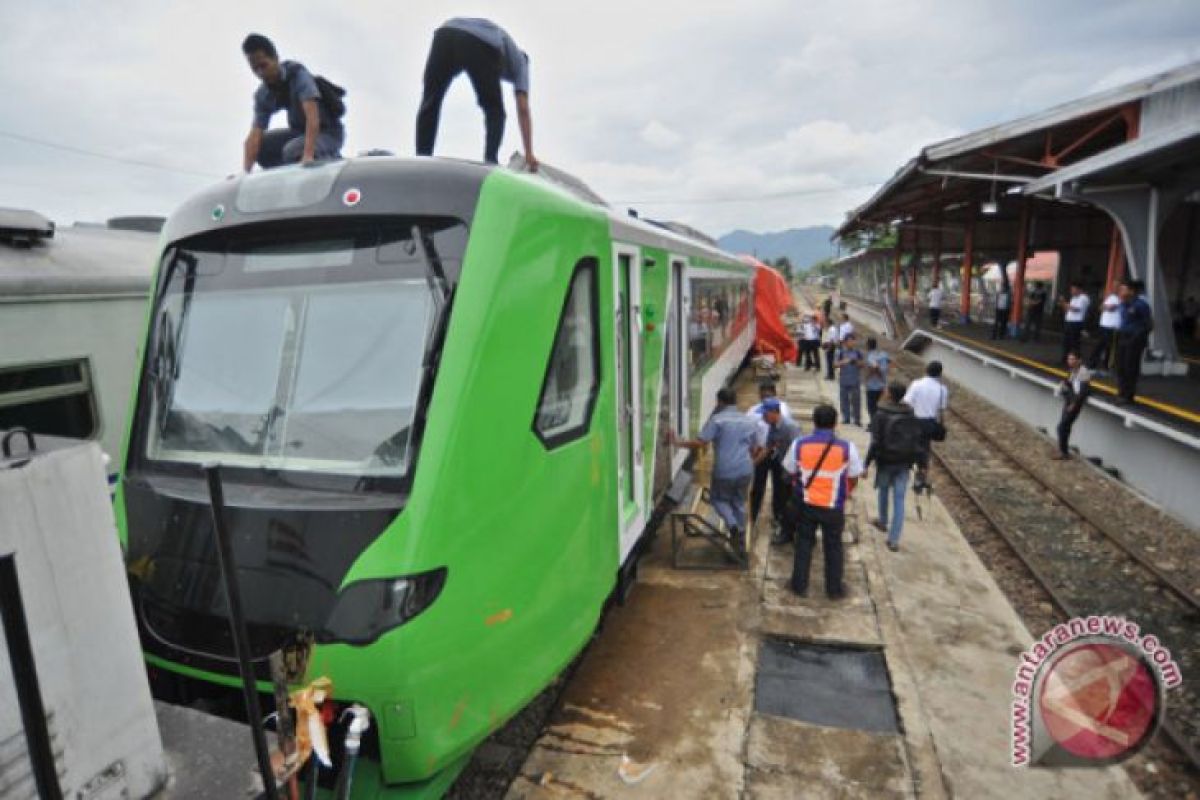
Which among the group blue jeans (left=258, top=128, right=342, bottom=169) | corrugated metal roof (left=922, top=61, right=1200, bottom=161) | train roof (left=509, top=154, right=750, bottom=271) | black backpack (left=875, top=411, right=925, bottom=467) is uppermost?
corrugated metal roof (left=922, top=61, right=1200, bottom=161)

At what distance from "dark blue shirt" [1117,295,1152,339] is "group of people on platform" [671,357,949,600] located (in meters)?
3.38

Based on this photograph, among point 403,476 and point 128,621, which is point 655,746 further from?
point 128,621

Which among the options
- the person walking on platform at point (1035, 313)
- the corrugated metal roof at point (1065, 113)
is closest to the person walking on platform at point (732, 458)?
the corrugated metal roof at point (1065, 113)

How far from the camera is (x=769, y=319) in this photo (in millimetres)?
17891

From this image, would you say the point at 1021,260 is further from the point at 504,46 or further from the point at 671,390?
the point at 504,46

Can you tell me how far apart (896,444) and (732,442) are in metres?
1.74

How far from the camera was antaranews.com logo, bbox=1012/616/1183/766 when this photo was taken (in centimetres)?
409

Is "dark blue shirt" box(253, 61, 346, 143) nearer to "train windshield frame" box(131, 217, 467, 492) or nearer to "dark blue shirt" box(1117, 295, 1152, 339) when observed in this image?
"train windshield frame" box(131, 217, 467, 492)

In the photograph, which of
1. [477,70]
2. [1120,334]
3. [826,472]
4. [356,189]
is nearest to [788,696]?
[826,472]

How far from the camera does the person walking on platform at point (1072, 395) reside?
1002cm

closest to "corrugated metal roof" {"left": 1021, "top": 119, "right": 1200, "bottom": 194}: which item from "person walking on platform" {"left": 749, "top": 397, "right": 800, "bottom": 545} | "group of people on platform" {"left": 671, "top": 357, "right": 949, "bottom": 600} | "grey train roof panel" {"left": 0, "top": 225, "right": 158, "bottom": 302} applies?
"group of people on platform" {"left": 671, "top": 357, "right": 949, "bottom": 600}

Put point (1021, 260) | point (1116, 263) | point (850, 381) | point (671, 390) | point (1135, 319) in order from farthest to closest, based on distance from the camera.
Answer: point (1021, 260) < point (1116, 263) < point (850, 381) < point (1135, 319) < point (671, 390)

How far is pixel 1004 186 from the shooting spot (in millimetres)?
18250

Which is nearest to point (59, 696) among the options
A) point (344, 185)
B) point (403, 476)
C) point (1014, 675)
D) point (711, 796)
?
point (403, 476)
